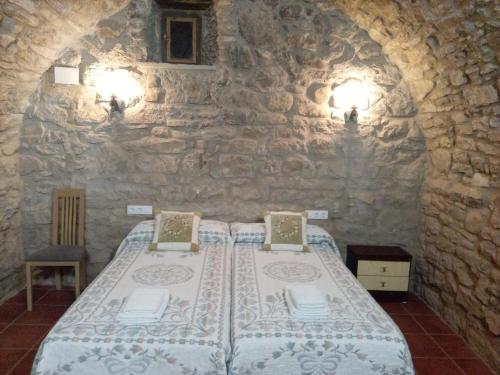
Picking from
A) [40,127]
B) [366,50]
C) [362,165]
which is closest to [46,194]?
[40,127]

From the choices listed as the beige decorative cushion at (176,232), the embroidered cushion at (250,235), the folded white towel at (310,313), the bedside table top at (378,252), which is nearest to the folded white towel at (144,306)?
the folded white towel at (310,313)

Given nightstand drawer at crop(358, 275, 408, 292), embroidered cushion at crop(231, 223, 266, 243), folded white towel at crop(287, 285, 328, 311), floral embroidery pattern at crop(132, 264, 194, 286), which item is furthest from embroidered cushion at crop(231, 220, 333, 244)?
folded white towel at crop(287, 285, 328, 311)

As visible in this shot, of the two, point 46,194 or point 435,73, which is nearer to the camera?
point 435,73

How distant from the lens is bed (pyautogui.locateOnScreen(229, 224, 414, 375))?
2.04 m

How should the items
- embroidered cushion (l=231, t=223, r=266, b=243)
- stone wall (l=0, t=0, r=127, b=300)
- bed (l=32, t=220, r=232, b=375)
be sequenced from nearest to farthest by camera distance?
bed (l=32, t=220, r=232, b=375) < stone wall (l=0, t=0, r=127, b=300) < embroidered cushion (l=231, t=223, r=266, b=243)

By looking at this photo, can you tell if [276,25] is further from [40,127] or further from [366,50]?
[40,127]

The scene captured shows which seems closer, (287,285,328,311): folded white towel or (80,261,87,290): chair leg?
(287,285,328,311): folded white towel

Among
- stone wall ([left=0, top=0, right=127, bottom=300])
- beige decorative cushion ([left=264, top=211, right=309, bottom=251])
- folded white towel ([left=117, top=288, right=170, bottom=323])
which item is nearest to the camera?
folded white towel ([left=117, top=288, right=170, bottom=323])

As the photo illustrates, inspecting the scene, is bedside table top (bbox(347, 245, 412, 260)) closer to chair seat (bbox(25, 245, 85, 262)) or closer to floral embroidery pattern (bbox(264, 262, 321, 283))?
floral embroidery pattern (bbox(264, 262, 321, 283))

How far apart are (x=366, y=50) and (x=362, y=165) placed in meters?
1.03

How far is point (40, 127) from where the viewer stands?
3639 mm

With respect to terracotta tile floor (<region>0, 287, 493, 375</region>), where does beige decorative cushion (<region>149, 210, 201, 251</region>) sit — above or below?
above

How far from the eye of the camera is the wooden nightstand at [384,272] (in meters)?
3.61

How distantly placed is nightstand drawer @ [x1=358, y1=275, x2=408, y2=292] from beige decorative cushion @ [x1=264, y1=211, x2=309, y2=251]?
66cm
